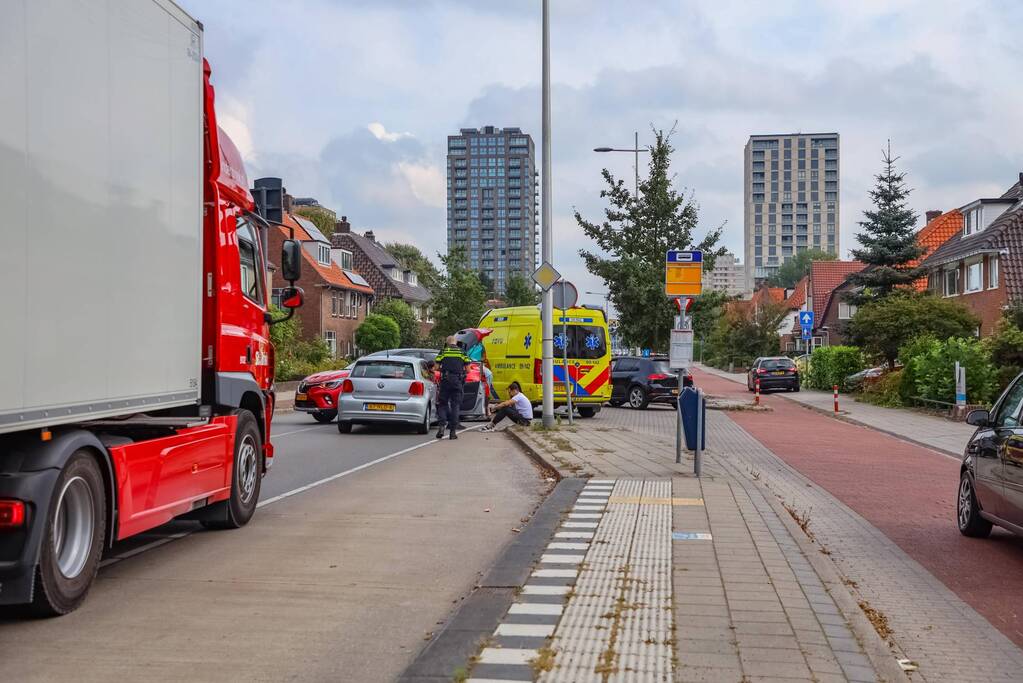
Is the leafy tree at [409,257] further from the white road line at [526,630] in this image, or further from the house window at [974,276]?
the white road line at [526,630]

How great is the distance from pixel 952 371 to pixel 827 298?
57.6 metres

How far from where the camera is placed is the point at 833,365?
44156 mm

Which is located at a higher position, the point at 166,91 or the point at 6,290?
the point at 166,91

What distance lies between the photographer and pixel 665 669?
15.9 ft

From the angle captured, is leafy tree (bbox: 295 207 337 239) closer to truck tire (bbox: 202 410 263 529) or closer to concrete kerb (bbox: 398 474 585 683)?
truck tire (bbox: 202 410 263 529)

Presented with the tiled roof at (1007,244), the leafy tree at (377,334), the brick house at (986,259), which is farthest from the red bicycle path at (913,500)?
the leafy tree at (377,334)

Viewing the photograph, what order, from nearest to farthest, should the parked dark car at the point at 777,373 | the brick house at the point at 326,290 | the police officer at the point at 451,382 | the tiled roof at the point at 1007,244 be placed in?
the police officer at the point at 451,382 < the tiled roof at the point at 1007,244 < the parked dark car at the point at 777,373 < the brick house at the point at 326,290

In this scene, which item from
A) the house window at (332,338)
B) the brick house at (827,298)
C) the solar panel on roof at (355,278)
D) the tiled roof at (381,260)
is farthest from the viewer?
the tiled roof at (381,260)

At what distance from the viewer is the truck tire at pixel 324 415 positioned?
78.3 ft

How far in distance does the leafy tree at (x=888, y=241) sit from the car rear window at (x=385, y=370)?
29939 millimetres

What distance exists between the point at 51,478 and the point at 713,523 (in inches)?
215

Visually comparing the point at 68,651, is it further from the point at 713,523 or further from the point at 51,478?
the point at 713,523

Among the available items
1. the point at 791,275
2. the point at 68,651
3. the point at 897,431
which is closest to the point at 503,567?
the point at 68,651

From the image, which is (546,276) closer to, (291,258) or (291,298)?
(291,298)
